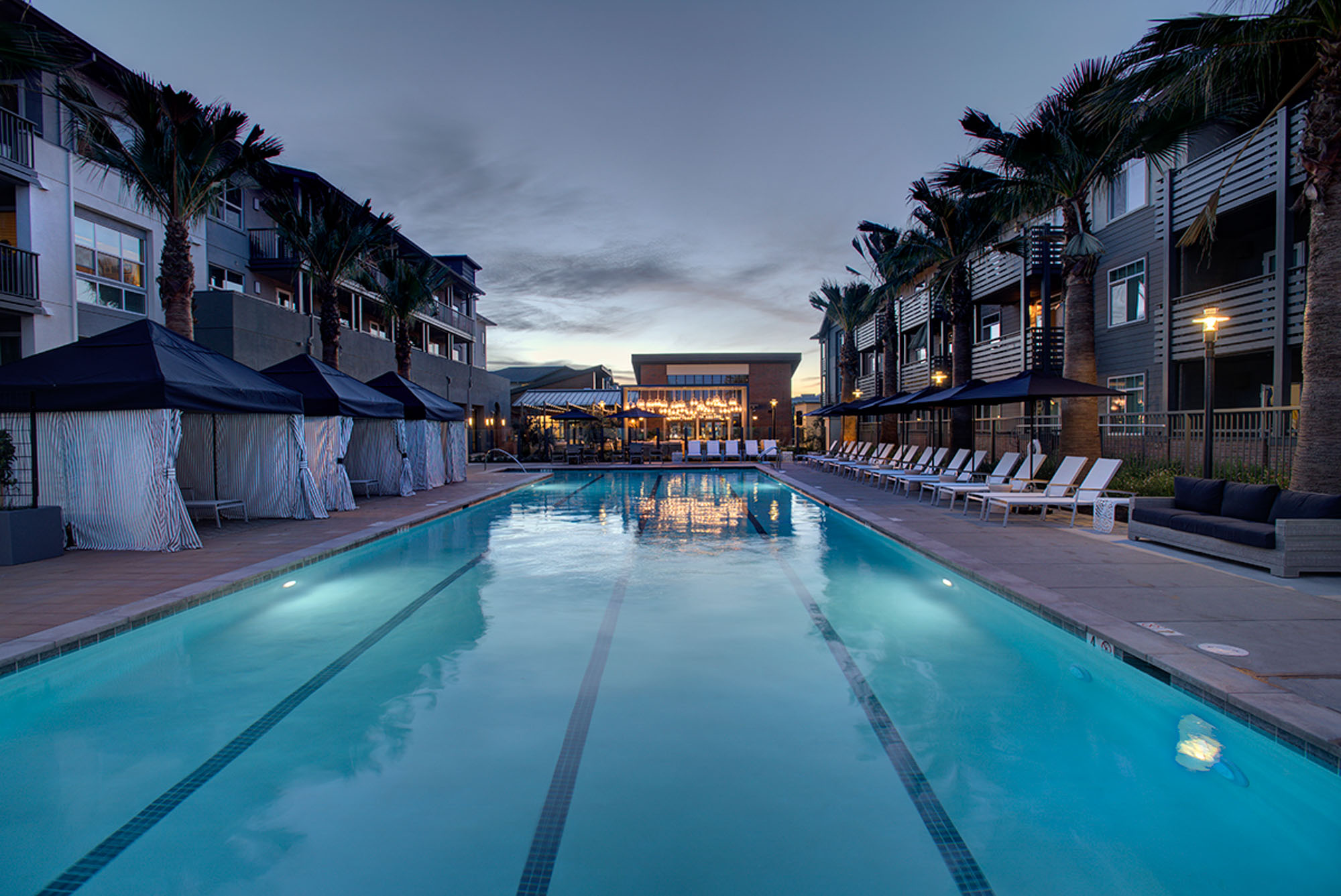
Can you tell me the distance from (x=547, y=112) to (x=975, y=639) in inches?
724

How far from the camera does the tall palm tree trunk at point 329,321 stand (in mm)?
15969

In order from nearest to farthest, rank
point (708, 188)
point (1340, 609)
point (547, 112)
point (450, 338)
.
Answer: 1. point (1340, 609)
2. point (547, 112)
3. point (708, 188)
4. point (450, 338)

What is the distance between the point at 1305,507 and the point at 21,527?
1340cm

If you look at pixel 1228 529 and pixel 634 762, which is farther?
pixel 1228 529

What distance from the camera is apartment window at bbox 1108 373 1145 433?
48.6ft

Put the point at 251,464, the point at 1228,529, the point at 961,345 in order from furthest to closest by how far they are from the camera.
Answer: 1. the point at 961,345
2. the point at 251,464
3. the point at 1228,529

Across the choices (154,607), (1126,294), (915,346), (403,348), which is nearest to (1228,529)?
(154,607)

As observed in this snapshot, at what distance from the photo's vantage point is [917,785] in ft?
10.8

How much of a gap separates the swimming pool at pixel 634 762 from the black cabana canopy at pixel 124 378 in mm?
3540

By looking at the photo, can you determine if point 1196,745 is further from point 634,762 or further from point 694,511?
point 694,511

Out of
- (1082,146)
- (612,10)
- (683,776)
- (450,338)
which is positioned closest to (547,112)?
(612,10)

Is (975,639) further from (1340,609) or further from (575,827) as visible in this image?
(575,827)

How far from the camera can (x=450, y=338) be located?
33.2m

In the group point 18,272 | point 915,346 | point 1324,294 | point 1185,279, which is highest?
point 915,346
